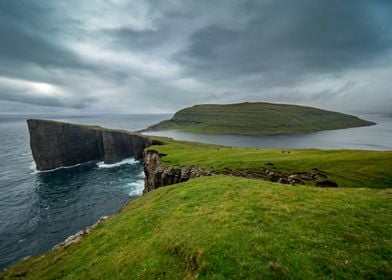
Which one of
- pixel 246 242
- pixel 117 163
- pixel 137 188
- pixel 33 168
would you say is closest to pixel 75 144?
pixel 33 168

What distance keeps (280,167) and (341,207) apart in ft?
76.7

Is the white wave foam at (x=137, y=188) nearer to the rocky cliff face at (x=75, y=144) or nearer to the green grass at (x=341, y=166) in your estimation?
the green grass at (x=341, y=166)

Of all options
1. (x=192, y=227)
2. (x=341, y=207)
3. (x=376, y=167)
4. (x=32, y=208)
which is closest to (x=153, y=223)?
(x=192, y=227)

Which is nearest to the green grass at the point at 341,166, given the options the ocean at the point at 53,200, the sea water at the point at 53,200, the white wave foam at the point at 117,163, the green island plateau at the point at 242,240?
the green island plateau at the point at 242,240

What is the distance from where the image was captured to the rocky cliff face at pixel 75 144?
5305 inches

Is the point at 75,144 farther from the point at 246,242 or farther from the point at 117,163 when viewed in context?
the point at 246,242

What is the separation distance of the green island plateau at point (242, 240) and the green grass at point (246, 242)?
6cm

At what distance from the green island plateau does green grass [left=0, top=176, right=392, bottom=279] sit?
0.06 metres

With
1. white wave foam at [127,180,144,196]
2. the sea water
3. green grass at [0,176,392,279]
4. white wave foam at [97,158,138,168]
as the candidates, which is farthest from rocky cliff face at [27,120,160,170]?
green grass at [0,176,392,279]

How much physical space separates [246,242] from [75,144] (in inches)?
A: 5994

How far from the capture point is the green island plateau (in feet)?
49.0

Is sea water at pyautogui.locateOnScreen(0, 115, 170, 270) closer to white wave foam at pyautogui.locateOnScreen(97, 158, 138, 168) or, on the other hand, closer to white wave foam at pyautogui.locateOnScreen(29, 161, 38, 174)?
white wave foam at pyautogui.locateOnScreen(29, 161, 38, 174)

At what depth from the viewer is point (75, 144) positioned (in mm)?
147500

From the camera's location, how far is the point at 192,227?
67.6ft
